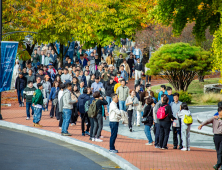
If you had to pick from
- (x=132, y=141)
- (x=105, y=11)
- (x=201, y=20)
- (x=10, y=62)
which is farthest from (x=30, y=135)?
(x=105, y=11)

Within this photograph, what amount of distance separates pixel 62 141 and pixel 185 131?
3.96 m

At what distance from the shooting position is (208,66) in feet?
72.6

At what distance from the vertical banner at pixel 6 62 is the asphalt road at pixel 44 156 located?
4314mm

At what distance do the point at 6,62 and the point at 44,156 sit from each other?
7655 millimetres

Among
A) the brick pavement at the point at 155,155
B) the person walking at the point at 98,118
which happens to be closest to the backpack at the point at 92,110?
the person walking at the point at 98,118

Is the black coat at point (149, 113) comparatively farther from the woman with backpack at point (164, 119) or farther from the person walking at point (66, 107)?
the person walking at point (66, 107)

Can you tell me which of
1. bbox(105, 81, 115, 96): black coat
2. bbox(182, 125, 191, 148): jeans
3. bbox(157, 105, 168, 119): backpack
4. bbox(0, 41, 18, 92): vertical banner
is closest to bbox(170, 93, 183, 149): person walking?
bbox(182, 125, 191, 148): jeans

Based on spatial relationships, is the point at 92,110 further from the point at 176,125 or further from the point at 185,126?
the point at 185,126

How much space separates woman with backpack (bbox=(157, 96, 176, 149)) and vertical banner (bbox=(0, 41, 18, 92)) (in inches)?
320

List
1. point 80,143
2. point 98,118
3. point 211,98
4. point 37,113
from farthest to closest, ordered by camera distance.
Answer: point 211,98
point 37,113
point 98,118
point 80,143

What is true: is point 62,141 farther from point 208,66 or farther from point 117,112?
point 208,66

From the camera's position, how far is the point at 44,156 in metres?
9.95

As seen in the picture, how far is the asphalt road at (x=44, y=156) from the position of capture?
352 inches

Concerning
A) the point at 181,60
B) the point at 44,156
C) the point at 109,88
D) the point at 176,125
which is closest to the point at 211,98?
the point at 181,60
